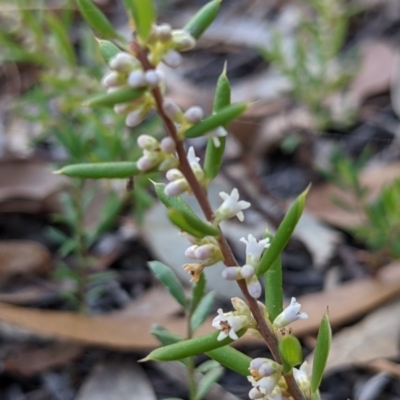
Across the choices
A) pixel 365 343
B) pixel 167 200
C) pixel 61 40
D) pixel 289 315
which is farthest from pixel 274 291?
pixel 61 40

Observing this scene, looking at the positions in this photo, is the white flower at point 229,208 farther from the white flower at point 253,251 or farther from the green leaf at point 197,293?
the green leaf at point 197,293

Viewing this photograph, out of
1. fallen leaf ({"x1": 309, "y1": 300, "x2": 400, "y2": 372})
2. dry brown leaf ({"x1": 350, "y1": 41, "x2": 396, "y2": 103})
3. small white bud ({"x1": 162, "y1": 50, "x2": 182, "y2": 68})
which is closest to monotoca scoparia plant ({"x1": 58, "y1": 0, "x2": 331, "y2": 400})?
small white bud ({"x1": 162, "y1": 50, "x2": 182, "y2": 68})

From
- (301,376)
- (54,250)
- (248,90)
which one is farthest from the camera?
(248,90)

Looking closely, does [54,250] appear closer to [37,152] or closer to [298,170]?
[37,152]

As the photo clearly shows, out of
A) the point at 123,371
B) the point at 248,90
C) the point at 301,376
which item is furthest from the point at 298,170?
the point at 301,376

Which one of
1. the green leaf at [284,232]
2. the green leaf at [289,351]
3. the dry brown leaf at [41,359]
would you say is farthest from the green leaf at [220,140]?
the dry brown leaf at [41,359]

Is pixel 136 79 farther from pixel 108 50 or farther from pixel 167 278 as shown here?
pixel 167 278

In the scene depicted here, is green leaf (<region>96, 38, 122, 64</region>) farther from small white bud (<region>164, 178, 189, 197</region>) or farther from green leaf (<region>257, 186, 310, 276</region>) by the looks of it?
green leaf (<region>257, 186, 310, 276</region>)
